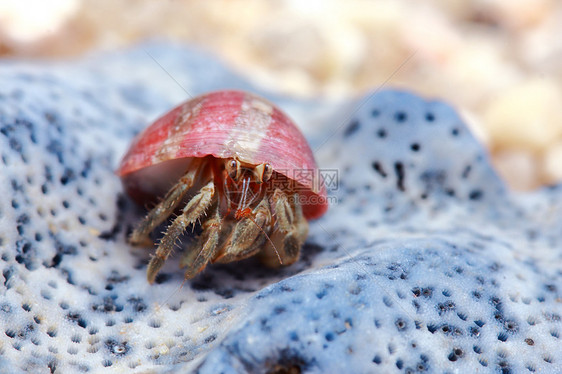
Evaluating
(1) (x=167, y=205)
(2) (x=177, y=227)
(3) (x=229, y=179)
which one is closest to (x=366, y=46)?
(3) (x=229, y=179)

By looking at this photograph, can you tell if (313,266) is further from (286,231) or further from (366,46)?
(366,46)

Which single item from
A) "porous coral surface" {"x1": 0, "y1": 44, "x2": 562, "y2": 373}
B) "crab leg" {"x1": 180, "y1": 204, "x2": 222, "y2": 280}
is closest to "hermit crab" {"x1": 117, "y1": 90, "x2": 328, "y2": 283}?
"crab leg" {"x1": 180, "y1": 204, "x2": 222, "y2": 280}

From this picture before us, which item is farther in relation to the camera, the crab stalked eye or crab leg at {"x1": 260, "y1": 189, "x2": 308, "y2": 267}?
crab leg at {"x1": 260, "y1": 189, "x2": 308, "y2": 267}

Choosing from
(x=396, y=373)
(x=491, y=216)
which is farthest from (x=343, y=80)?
(x=396, y=373)

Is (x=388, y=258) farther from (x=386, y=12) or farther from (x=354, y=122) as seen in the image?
(x=386, y=12)

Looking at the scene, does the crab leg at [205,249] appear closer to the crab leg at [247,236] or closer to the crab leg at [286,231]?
the crab leg at [247,236]

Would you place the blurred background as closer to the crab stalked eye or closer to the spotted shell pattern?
the spotted shell pattern
